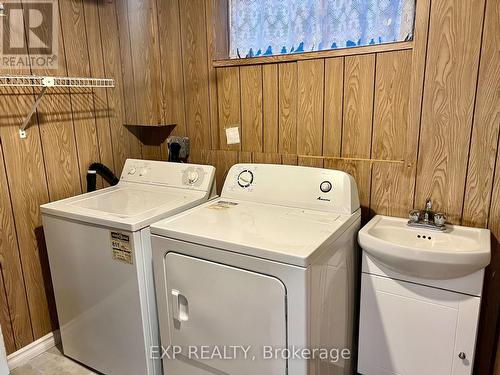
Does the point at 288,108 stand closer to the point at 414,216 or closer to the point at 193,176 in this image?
the point at 193,176

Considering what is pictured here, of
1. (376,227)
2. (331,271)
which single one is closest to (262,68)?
(376,227)

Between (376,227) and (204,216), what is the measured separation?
776mm

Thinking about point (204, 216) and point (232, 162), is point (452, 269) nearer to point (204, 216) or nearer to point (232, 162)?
point (204, 216)

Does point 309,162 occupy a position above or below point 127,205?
above

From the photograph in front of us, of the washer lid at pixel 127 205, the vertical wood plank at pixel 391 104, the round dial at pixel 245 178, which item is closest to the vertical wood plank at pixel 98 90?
the washer lid at pixel 127 205

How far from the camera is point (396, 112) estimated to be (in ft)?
5.59

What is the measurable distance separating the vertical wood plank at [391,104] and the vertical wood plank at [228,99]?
0.77 metres

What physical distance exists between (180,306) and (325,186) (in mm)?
831

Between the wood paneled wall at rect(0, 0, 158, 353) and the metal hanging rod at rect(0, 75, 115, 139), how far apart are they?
4cm

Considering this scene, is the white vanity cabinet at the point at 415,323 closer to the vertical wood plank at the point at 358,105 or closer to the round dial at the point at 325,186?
the round dial at the point at 325,186

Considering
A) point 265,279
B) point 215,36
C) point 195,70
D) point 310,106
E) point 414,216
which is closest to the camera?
point 265,279

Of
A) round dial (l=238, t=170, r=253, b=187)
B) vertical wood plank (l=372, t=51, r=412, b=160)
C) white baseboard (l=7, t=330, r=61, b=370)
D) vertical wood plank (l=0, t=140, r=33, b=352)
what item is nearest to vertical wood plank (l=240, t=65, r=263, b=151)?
round dial (l=238, t=170, r=253, b=187)

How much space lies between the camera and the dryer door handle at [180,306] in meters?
1.55

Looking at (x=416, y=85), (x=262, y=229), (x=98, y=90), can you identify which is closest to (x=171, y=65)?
(x=98, y=90)
